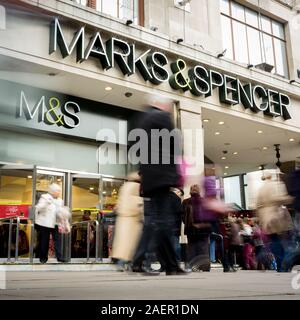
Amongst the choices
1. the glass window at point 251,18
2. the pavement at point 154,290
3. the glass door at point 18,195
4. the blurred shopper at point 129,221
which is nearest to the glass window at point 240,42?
the glass window at point 251,18

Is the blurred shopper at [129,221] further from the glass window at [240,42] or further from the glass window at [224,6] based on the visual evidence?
the glass window at [224,6]

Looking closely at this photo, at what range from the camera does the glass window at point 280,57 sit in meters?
16.0

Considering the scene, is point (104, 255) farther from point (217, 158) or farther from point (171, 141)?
point (217, 158)

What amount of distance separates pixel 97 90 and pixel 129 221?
22.5 feet

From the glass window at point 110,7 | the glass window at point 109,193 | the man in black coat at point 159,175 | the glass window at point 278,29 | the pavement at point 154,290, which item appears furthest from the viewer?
the glass window at point 278,29

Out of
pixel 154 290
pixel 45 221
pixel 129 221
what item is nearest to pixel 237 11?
pixel 45 221

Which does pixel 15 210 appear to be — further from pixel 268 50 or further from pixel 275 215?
pixel 268 50

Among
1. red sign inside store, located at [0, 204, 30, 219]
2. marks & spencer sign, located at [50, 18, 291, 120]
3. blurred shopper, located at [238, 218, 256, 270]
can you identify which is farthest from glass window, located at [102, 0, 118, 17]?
blurred shopper, located at [238, 218, 256, 270]

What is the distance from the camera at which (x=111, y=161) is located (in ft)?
39.2

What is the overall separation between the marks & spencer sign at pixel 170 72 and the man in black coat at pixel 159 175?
657cm

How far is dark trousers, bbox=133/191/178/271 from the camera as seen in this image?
11.9ft

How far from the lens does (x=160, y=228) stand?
145 inches

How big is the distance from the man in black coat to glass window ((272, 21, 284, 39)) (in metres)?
14.3
